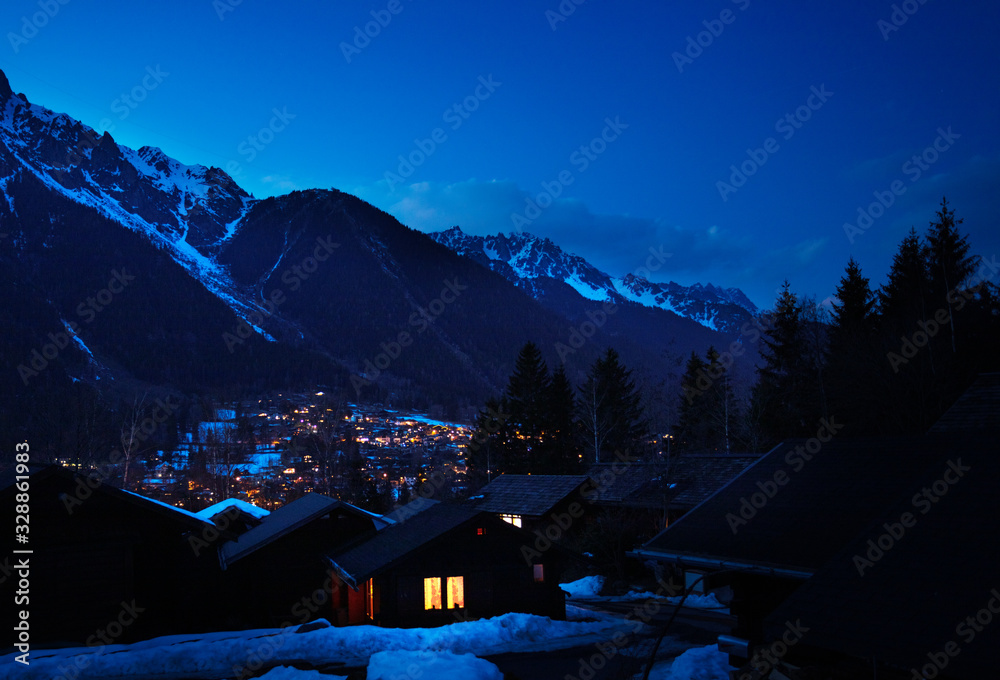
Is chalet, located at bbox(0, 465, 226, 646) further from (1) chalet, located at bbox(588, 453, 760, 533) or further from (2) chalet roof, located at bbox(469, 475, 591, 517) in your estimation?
(1) chalet, located at bbox(588, 453, 760, 533)

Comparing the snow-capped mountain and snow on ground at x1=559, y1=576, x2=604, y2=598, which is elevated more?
the snow-capped mountain

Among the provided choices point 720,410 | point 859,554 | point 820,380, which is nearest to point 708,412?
point 720,410

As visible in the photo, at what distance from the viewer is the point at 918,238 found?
140 ft

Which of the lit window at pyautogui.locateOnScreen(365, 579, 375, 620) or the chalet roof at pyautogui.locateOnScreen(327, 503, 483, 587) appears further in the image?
the lit window at pyautogui.locateOnScreen(365, 579, 375, 620)

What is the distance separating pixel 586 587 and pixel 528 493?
8.58m

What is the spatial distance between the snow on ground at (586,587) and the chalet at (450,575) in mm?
7631

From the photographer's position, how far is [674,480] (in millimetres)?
36188

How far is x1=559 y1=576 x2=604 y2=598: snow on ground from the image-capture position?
32.6 m

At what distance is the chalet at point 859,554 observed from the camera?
8047mm

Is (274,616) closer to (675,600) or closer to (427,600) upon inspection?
(427,600)

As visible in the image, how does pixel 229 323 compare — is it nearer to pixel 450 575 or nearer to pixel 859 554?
pixel 450 575

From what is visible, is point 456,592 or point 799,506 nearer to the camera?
point 799,506

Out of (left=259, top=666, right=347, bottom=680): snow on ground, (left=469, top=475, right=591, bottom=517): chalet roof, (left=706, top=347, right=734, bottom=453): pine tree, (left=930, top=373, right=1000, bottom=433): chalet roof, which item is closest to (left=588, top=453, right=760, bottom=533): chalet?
(left=469, top=475, right=591, bottom=517): chalet roof

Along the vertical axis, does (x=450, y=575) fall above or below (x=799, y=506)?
below
